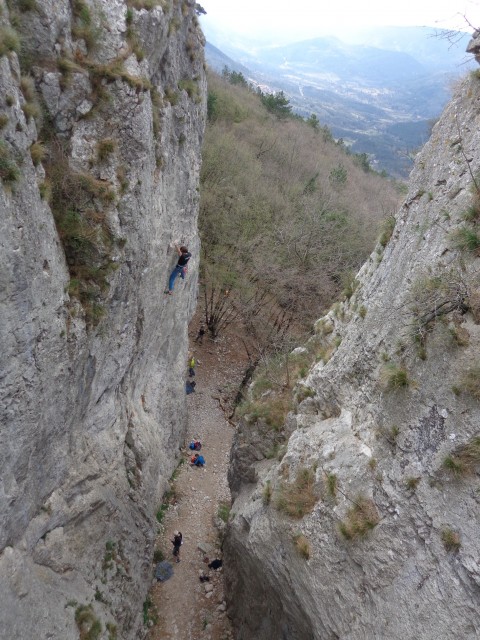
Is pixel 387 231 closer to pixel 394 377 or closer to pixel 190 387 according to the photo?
pixel 394 377

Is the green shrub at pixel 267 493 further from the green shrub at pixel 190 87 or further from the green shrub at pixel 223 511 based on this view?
the green shrub at pixel 190 87

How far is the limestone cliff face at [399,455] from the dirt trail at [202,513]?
3086 mm

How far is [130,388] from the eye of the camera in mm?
14281

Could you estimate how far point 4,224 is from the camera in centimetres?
725

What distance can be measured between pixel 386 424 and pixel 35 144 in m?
8.67

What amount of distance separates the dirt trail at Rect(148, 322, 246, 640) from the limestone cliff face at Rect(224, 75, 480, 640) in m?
3.09

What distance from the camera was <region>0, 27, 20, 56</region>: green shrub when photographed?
7.38 metres

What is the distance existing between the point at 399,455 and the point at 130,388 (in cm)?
913

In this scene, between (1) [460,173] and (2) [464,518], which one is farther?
(1) [460,173]

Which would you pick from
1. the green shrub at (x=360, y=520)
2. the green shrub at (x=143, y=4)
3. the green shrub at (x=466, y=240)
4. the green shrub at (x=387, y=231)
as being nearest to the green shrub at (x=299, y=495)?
the green shrub at (x=360, y=520)

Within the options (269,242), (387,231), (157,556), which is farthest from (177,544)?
(269,242)

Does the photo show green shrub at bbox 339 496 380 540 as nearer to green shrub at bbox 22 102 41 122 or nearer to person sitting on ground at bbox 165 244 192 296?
green shrub at bbox 22 102 41 122

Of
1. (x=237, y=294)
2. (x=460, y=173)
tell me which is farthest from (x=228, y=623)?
(x=237, y=294)

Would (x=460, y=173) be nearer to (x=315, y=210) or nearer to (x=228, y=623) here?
(x=228, y=623)
